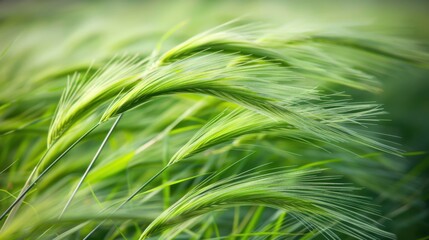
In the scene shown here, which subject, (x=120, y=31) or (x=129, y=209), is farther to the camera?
(x=120, y=31)

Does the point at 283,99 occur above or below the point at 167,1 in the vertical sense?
below

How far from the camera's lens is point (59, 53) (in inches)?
37.9

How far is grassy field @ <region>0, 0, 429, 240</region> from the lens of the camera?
0.56 m

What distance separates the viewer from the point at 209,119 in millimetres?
849

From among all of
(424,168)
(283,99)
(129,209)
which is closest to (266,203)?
(283,99)

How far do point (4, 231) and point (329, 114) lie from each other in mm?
363

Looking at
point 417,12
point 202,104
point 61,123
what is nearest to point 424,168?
point 417,12

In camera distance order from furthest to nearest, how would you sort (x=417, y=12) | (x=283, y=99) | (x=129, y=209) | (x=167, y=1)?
(x=167, y=1) → (x=417, y=12) → (x=129, y=209) → (x=283, y=99)

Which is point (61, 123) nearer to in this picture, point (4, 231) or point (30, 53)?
point (4, 231)

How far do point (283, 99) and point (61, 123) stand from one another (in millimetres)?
237

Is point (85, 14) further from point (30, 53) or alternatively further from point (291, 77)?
point (291, 77)

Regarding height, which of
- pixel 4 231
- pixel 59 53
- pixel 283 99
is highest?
pixel 59 53

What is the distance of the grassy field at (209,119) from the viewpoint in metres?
0.56

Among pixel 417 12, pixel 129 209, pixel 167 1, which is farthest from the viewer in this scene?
pixel 167 1
